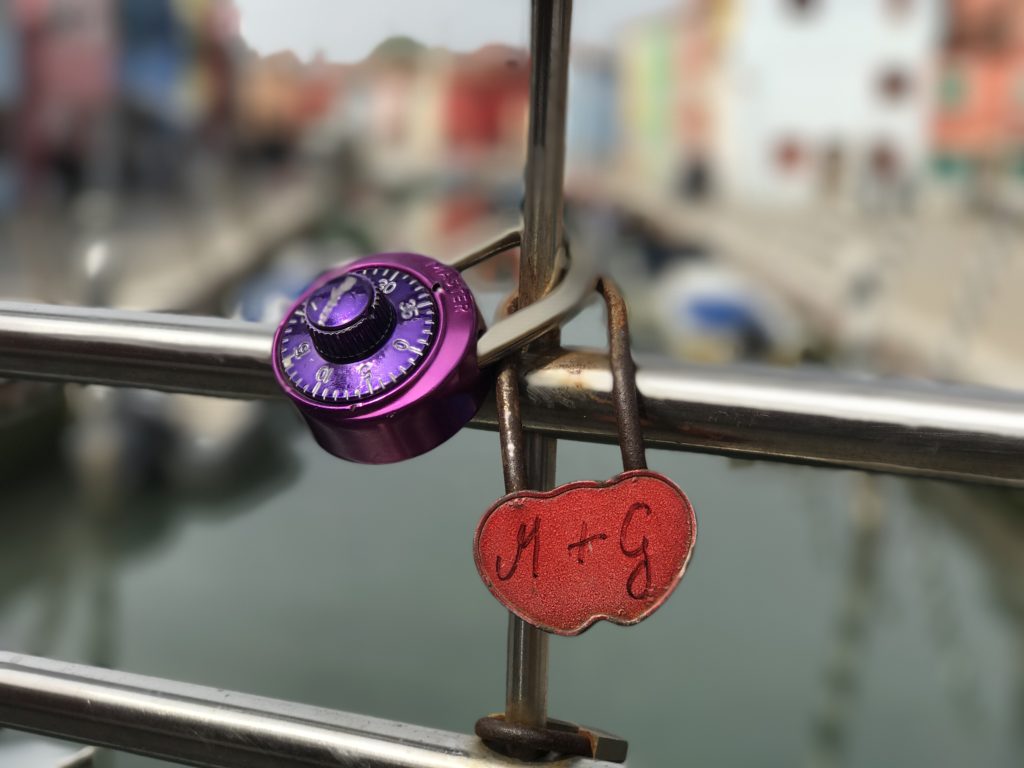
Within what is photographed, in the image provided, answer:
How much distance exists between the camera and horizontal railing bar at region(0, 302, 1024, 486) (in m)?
0.22

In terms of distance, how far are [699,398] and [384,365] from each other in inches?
3.0

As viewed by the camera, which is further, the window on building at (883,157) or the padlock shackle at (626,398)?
the window on building at (883,157)

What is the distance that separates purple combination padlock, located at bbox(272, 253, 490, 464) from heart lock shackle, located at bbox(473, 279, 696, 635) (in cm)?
3

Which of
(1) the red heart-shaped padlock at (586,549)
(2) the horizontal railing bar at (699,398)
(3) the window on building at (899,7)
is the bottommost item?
(1) the red heart-shaped padlock at (586,549)

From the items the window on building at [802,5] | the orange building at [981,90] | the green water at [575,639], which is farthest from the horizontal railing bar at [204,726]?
the window on building at [802,5]

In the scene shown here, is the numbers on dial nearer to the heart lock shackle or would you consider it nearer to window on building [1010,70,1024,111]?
the heart lock shackle

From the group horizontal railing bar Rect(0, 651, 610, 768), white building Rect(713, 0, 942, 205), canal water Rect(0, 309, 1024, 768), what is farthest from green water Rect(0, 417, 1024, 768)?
white building Rect(713, 0, 942, 205)

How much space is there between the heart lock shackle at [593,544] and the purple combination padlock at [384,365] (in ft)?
0.10

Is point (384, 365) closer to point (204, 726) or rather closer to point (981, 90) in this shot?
point (204, 726)

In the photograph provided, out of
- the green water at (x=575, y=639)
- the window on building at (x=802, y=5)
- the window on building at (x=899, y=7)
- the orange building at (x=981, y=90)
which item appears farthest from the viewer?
the window on building at (x=802, y=5)

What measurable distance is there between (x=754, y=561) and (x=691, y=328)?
388 centimetres

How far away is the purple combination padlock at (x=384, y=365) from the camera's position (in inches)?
9.7

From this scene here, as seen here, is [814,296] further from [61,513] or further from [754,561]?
[61,513]

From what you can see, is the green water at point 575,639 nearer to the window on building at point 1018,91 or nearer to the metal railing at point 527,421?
→ the metal railing at point 527,421
